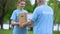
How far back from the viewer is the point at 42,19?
4.79 metres

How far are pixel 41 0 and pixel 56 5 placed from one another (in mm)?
27490

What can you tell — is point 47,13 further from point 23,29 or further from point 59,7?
point 59,7

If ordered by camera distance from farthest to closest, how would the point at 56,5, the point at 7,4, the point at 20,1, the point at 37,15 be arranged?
1. the point at 7,4
2. the point at 56,5
3. the point at 20,1
4. the point at 37,15

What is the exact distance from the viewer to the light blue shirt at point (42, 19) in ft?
15.6

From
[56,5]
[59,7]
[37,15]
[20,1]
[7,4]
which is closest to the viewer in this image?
[37,15]

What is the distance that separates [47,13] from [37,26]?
33cm

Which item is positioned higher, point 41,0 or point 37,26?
point 41,0

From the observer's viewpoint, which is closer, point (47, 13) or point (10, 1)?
point (47, 13)

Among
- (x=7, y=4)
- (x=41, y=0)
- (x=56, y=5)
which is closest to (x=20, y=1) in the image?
(x=41, y=0)

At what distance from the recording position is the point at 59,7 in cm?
3469

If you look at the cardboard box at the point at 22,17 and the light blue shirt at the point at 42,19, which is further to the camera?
the cardboard box at the point at 22,17

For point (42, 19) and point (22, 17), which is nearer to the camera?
point (42, 19)

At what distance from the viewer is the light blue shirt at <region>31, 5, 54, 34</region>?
15.6 ft

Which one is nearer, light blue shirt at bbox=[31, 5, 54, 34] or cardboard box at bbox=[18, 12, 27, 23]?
light blue shirt at bbox=[31, 5, 54, 34]
